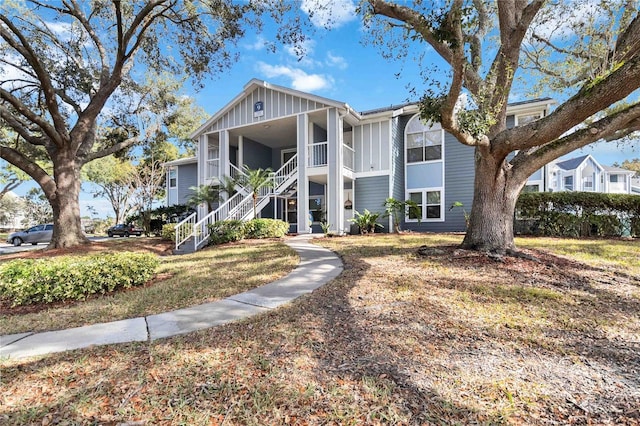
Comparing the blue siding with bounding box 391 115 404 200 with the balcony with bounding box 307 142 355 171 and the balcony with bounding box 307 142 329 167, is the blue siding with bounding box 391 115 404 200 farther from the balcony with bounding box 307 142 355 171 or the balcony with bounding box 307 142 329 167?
the balcony with bounding box 307 142 329 167

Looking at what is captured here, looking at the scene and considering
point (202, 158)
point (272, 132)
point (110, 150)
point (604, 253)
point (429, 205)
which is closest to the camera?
point (604, 253)

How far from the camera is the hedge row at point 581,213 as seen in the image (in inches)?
426

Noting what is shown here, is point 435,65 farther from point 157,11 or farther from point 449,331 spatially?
point 157,11

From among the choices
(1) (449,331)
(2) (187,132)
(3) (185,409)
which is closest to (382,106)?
(1) (449,331)

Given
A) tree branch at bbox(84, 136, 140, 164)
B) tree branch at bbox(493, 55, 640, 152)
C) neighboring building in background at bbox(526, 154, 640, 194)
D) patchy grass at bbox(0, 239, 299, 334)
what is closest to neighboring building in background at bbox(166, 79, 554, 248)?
A: tree branch at bbox(84, 136, 140, 164)

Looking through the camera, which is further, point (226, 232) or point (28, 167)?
point (226, 232)

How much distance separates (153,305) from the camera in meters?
4.40

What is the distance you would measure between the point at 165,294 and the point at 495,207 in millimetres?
6626

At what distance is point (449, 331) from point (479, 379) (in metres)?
0.88

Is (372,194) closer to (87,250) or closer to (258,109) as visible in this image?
(258,109)

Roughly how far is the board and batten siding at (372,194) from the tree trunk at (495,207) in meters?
7.34

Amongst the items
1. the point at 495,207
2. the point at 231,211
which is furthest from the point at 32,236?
the point at 495,207

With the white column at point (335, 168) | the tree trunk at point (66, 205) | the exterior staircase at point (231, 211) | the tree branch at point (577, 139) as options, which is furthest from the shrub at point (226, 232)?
the tree branch at point (577, 139)

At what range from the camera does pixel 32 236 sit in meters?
20.4
